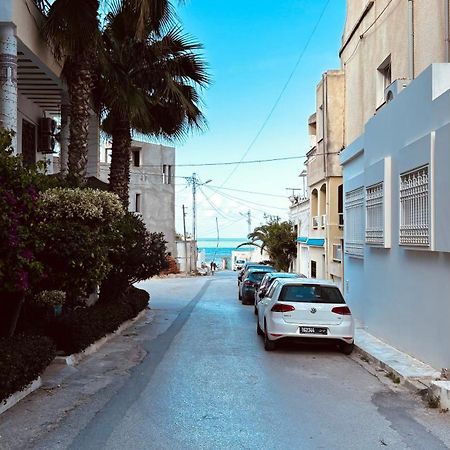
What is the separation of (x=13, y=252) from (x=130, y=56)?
1054cm

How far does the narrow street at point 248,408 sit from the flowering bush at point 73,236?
1.63 metres

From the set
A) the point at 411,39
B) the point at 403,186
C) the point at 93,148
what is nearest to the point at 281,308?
the point at 403,186

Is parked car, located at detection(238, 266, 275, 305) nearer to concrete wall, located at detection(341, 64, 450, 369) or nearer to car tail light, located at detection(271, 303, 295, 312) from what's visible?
concrete wall, located at detection(341, 64, 450, 369)

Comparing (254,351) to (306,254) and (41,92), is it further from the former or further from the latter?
(306,254)

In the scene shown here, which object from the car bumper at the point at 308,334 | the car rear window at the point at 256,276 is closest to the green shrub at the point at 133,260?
the car bumper at the point at 308,334

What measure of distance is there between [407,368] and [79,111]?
855 cm

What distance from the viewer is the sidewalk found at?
6.91 m

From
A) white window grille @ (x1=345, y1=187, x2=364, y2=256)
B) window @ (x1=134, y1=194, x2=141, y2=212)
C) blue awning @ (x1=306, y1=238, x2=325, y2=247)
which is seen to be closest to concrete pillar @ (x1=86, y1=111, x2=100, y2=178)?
white window grille @ (x1=345, y1=187, x2=364, y2=256)

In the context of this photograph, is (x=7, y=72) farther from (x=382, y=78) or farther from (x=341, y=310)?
(x=382, y=78)

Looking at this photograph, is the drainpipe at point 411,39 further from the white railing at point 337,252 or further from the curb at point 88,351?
the white railing at point 337,252

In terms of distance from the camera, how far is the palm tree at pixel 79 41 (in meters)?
11.4

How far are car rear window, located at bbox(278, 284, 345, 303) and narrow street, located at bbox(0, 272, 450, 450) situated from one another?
108cm

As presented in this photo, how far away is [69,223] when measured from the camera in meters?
7.57

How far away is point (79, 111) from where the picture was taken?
40.5 feet
